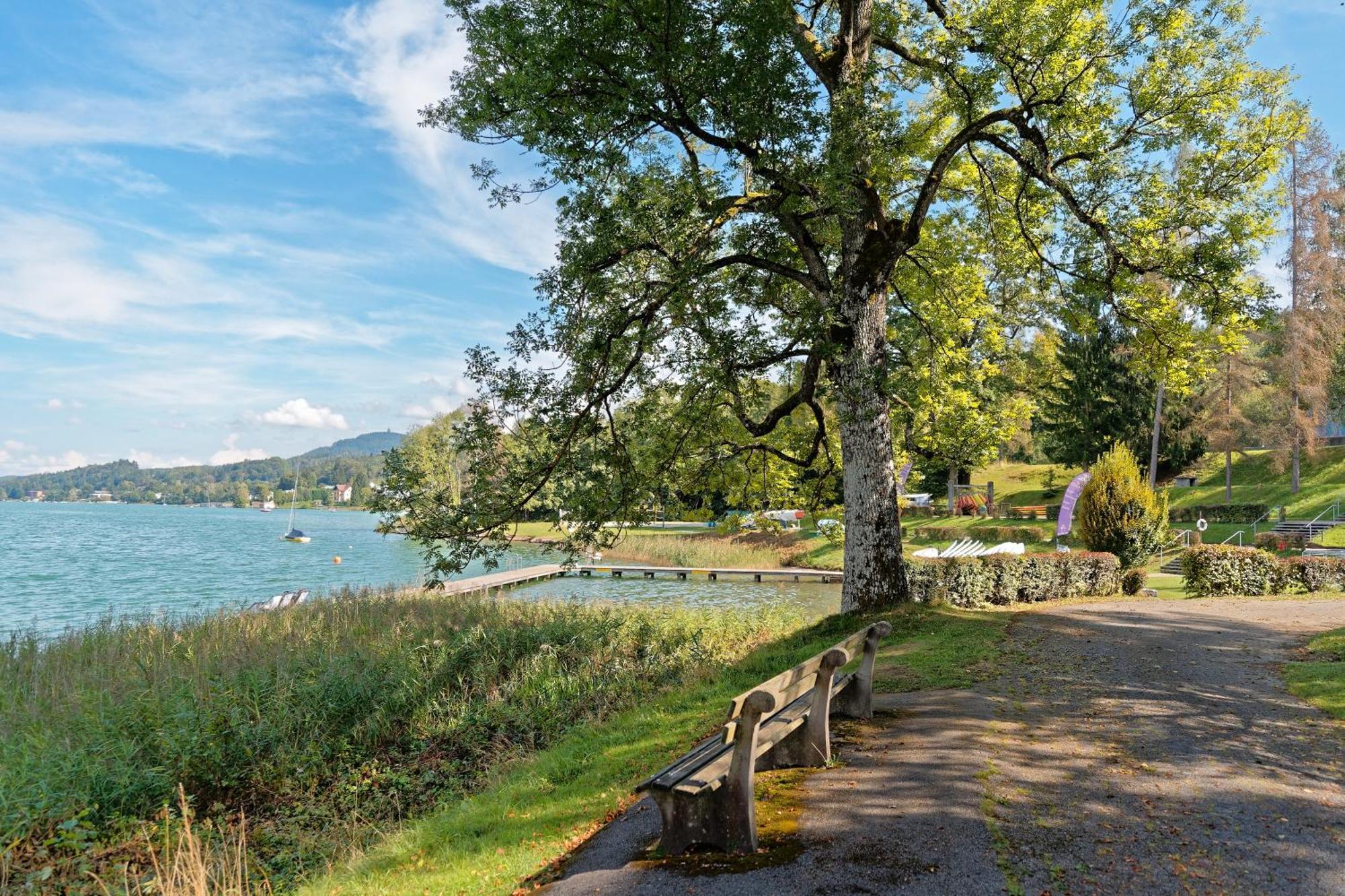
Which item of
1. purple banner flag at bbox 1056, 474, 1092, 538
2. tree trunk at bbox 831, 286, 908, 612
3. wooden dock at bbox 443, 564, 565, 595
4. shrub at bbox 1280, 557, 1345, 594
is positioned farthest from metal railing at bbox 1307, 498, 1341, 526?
wooden dock at bbox 443, 564, 565, 595

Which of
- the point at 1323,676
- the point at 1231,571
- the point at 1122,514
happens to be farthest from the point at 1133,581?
the point at 1323,676

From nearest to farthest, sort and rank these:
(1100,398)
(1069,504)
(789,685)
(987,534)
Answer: (789,685) → (1069,504) → (987,534) → (1100,398)

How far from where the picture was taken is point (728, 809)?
14.9ft

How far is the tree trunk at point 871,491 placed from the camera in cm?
1171

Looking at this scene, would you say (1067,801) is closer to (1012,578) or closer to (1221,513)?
(1012,578)

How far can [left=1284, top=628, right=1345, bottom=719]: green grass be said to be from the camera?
7.32m

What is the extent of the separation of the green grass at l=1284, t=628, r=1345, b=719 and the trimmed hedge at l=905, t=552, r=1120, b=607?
5021 mm

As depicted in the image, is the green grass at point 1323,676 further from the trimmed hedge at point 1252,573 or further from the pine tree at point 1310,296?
the pine tree at point 1310,296

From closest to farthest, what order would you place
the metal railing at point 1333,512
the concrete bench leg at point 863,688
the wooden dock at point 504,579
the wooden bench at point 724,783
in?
the wooden bench at point 724,783
the concrete bench leg at point 863,688
the wooden dock at point 504,579
the metal railing at point 1333,512

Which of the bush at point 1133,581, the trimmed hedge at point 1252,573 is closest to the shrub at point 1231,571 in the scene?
the trimmed hedge at point 1252,573

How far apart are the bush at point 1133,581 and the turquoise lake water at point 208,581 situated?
7.19 metres

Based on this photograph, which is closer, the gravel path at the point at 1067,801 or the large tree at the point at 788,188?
the gravel path at the point at 1067,801

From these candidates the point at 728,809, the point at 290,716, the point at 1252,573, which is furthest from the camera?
the point at 1252,573

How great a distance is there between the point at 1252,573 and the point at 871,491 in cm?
1185
